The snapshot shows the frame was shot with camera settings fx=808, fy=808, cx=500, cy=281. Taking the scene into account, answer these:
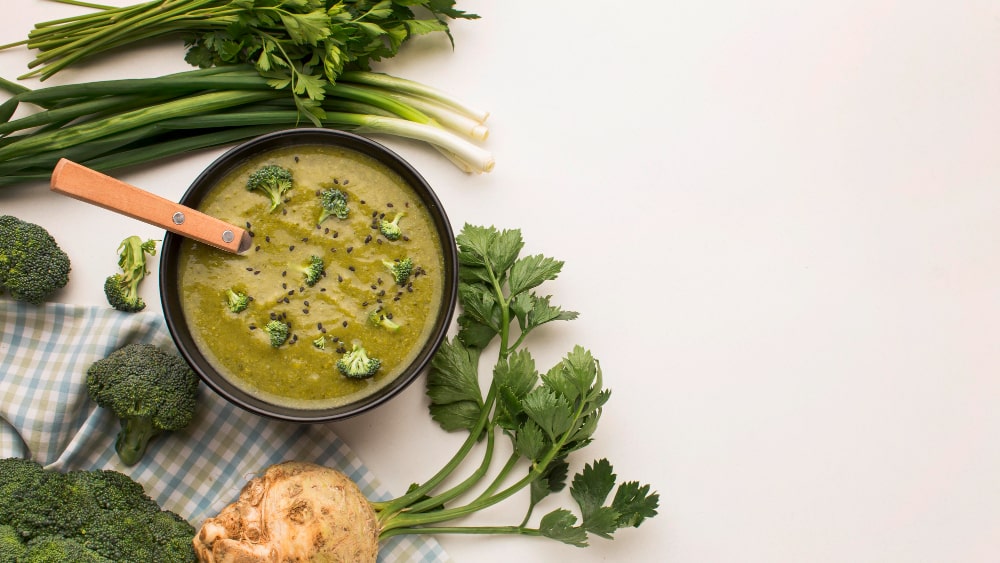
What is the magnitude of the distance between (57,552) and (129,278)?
865 mm

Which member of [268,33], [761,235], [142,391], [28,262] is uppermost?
[761,235]

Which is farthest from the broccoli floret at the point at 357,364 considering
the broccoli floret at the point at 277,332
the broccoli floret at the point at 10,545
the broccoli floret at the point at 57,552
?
the broccoli floret at the point at 10,545

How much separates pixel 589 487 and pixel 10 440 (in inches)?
73.9

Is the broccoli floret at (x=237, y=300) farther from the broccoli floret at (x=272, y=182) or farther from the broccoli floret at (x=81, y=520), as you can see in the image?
the broccoli floret at (x=81, y=520)

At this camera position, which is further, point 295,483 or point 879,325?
point 879,325

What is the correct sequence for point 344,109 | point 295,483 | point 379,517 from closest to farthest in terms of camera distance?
point 295,483 → point 379,517 → point 344,109

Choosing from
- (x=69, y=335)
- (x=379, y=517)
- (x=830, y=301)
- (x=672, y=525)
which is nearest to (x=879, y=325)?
(x=830, y=301)

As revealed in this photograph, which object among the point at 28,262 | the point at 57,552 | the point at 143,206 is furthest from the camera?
the point at 28,262

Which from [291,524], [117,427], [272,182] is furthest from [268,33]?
[291,524]

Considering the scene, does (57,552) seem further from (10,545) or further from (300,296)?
(300,296)

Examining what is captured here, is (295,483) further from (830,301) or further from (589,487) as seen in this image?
(830,301)

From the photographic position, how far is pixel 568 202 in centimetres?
286

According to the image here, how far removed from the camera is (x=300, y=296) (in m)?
2.42

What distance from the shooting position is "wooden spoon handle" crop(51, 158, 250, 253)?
6.91 feet
